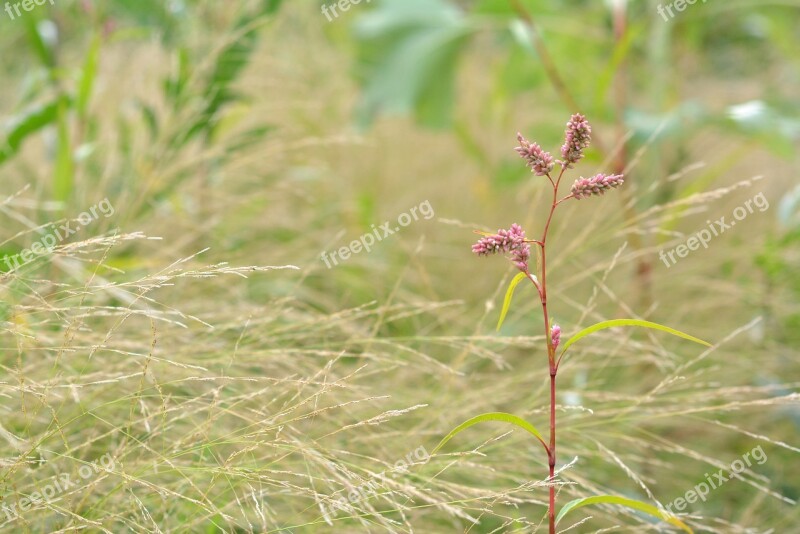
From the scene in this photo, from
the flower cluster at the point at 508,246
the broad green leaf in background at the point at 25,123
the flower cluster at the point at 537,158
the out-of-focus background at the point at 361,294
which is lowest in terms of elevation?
the out-of-focus background at the point at 361,294

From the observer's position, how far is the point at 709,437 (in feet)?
5.10

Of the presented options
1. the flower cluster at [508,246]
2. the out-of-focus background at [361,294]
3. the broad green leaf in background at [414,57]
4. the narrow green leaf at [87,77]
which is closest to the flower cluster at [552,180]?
the flower cluster at [508,246]

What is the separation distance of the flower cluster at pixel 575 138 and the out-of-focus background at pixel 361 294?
242mm

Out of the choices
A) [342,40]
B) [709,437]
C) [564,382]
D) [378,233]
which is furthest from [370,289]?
[342,40]

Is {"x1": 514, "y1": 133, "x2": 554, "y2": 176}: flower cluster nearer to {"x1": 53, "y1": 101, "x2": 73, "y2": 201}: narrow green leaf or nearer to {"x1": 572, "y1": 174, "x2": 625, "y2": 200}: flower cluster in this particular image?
{"x1": 572, "y1": 174, "x2": 625, "y2": 200}: flower cluster

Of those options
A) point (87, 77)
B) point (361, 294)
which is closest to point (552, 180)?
point (87, 77)

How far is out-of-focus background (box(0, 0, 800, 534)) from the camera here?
0.88 meters

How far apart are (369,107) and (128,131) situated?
0.66 meters

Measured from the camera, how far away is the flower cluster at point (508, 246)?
26.5 inches

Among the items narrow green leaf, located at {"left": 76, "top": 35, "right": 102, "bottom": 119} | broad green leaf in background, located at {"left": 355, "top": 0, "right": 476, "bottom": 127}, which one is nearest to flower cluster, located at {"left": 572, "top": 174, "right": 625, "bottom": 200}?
narrow green leaf, located at {"left": 76, "top": 35, "right": 102, "bottom": 119}

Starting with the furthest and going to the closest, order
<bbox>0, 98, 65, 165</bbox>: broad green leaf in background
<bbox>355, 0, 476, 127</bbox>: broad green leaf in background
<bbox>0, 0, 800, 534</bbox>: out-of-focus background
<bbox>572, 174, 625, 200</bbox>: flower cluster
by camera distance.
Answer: <bbox>355, 0, 476, 127</bbox>: broad green leaf in background
<bbox>0, 98, 65, 165</bbox>: broad green leaf in background
<bbox>0, 0, 800, 534</bbox>: out-of-focus background
<bbox>572, 174, 625, 200</bbox>: flower cluster

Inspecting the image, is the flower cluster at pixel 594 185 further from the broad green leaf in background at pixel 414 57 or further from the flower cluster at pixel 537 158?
the broad green leaf in background at pixel 414 57

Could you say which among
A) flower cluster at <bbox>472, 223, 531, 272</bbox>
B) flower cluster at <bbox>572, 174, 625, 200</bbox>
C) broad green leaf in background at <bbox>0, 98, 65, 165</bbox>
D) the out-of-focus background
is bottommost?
the out-of-focus background

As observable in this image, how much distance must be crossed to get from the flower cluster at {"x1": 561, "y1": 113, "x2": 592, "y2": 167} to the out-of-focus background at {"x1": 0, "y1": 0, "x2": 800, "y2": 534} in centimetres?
24
